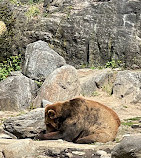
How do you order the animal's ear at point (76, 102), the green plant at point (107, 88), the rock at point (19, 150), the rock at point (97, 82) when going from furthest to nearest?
the green plant at point (107, 88) → the rock at point (97, 82) → the animal's ear at point (76, 102) → the rock at point (19, 150)

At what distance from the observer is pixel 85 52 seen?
19.1 m

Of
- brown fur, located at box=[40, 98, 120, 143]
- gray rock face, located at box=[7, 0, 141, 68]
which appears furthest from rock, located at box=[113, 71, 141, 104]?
brown fur, located at box=[40, 98, 120, 143]

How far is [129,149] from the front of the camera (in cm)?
563

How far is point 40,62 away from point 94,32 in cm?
409

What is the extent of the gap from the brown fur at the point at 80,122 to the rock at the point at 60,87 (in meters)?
→ 5.33

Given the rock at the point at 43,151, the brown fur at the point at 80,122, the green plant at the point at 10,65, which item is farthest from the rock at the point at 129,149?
the green plant at the point at 10,65

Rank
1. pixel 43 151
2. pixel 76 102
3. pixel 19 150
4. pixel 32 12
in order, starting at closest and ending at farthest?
pixel 19 150
pixel 43 151
pixel 76 102
pixel 32 12

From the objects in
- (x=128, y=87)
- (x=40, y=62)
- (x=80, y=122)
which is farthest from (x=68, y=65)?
(x=80, y=122)

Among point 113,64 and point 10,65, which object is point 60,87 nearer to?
point 113,64

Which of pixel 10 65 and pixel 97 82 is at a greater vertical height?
pixel 97 82

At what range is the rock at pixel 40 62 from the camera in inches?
630

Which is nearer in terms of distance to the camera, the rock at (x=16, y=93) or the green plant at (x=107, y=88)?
the rock at (x=16, y=93)

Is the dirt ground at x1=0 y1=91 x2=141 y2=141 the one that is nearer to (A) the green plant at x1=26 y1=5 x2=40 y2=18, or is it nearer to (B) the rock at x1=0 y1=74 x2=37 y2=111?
(B) the rock at x1=0 y1=74 x2=37 y2=111

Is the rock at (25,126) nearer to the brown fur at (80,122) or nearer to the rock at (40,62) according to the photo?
the brown fur at (80,122)
